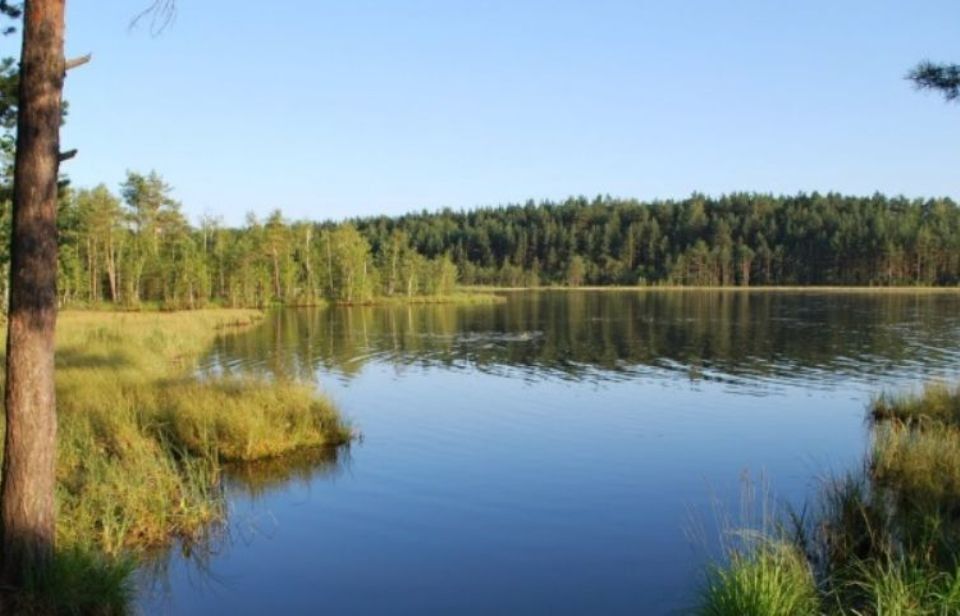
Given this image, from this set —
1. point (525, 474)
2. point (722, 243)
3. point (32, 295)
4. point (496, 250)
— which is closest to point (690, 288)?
point (722, 243)

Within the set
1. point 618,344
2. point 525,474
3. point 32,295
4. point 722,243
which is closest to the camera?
point 32,295

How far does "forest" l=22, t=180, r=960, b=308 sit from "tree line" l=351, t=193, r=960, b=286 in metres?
0.33

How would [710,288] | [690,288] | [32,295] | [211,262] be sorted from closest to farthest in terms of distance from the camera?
[32,295] < [211,262] < [710,288] < [690,288]

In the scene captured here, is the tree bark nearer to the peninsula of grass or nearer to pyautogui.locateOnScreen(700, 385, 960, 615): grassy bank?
the peninsula of grass

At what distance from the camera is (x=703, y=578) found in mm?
10516

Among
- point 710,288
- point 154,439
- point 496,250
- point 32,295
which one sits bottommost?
point 154,439

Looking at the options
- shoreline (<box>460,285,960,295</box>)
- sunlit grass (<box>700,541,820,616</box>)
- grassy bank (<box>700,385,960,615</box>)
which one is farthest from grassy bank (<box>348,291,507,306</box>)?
sunlit grass (<box>700,541,820,616</box>)

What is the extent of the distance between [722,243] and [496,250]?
177ft

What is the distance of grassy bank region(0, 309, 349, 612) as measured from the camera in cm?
1076

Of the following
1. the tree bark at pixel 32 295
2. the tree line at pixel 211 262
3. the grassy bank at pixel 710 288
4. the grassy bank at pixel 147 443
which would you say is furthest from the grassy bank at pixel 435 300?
the tree bark at pixel 32 295

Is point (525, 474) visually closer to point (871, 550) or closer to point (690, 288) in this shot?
point (871, 550)

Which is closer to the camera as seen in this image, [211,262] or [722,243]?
[211,262]

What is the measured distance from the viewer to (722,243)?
166 metres

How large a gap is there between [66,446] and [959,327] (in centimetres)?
5756
